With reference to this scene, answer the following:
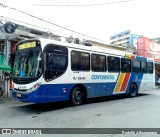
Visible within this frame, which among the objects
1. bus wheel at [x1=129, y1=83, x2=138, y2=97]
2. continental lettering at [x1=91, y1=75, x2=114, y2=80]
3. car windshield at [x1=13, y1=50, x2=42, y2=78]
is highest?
car windshield at [x1=13, y1=50, x2=42, y2=78]

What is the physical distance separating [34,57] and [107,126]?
4.43m

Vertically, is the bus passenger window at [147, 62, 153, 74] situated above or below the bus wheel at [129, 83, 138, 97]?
above

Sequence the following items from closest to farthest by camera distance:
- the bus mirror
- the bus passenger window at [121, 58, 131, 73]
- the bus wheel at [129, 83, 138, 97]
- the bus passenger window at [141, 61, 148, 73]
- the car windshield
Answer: the car windshield, the bus mirror, the bus passenger window at [121, 58, 131, 73], the bus wheel at [129, 83, 138, 97], the bus passenger window at [141, 61, 148, 73]

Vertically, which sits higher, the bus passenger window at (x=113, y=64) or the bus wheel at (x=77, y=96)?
the bus passenger window at (x=113, y=64)

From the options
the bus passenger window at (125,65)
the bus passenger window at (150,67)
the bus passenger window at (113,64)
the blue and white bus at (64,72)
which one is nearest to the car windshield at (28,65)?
→ the blue and white bus at (64,72)

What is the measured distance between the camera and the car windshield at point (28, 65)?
354 inches

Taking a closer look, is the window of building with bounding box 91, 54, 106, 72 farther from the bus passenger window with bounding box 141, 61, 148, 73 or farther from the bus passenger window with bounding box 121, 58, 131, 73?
the bus passenger window with bounding box 141, 61, 148, 73

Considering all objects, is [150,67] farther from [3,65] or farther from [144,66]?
[3,65]

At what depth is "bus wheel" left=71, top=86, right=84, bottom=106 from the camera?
10.6 m

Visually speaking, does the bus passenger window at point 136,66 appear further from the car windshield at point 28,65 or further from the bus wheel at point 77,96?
the car windshield at point 28,65

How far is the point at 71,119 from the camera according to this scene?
766cm

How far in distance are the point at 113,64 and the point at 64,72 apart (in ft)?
14.1

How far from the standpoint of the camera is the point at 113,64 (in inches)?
525

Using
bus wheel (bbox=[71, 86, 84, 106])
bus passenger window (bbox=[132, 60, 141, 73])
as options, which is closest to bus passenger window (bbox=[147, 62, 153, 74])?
bus passenger window (bbox=[132, 60, 141, 73])
